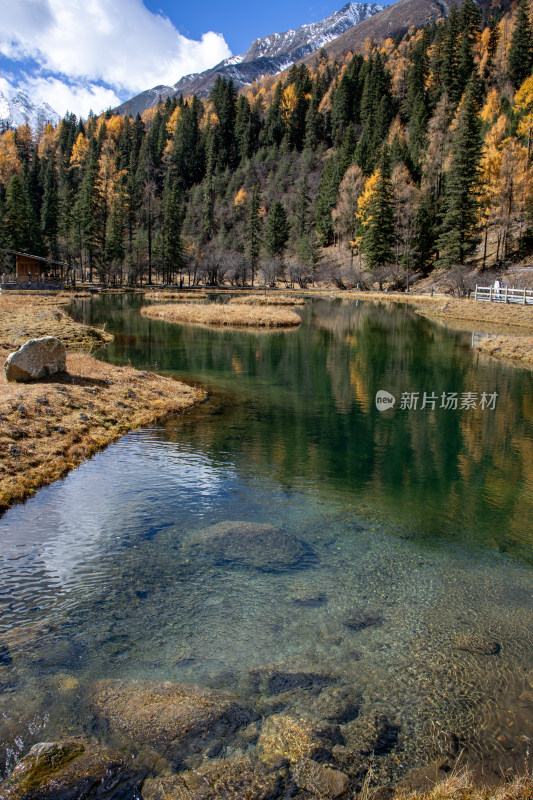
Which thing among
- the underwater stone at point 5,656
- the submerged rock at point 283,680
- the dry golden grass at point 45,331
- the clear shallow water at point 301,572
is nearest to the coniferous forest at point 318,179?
the dry golden grass at point 45,331

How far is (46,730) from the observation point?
5.33 m

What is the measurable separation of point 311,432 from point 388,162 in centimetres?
7971

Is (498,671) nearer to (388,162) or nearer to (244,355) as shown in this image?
(244,355)

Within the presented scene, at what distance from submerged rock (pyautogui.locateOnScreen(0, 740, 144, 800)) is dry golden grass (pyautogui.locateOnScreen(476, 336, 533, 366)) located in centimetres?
3017

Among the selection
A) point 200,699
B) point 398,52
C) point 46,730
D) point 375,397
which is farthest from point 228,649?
point 398,52

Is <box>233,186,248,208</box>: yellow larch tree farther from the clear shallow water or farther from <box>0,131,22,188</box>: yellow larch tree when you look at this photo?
the clear shallow water

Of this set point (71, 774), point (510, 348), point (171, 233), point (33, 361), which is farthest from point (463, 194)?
point (71, 774)

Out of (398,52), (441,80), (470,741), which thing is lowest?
(470,741)

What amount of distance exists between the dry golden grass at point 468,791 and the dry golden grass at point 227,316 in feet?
137

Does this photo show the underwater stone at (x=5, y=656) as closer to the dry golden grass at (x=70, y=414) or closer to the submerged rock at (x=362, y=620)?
the submerged rock at (x=362, y=620)

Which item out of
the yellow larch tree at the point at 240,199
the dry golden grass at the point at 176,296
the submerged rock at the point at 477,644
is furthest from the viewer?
the yellow larch tree at the point at 240,199

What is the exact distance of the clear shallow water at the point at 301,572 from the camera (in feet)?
19.9

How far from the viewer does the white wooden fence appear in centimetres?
4798

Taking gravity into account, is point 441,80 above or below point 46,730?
above
